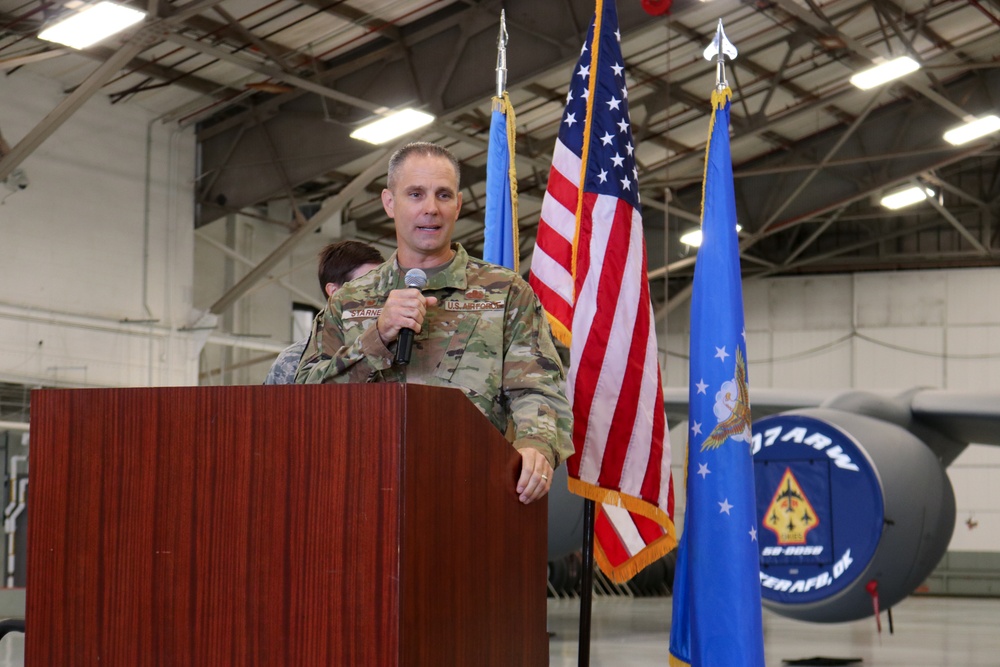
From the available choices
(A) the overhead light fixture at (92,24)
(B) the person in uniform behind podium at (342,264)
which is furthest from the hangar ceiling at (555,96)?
(B) the person in uniform behind podium at (342,264)

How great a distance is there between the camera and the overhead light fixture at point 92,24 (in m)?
9.34

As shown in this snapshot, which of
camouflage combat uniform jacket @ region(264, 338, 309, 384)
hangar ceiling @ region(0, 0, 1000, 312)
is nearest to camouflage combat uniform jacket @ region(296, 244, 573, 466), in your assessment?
camouflage combat uniform jacket @ region(264, 338, 309, 384)

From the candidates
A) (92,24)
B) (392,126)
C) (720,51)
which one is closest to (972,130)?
Result: (392,126)

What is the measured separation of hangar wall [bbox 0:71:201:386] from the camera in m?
11.7

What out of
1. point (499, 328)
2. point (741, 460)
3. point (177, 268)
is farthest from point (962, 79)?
point (499, 328)

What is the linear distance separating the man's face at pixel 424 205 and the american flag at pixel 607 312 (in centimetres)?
135

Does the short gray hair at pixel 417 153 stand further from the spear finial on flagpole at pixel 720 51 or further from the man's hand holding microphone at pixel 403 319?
the spear finial on flagpole at pixel 720 51

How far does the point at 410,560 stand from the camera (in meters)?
1.44

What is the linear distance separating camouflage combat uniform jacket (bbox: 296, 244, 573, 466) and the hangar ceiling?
8.27 m

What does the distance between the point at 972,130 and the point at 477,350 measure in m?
15.5

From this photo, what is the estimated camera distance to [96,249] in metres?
12.6

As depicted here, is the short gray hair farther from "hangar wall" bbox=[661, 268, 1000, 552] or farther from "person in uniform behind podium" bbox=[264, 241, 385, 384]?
"hangar wall" bbox=[661, 268, 1000, 552]

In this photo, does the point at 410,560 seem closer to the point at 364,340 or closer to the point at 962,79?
the point at 364,340

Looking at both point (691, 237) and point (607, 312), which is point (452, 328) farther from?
point (691, 237)
